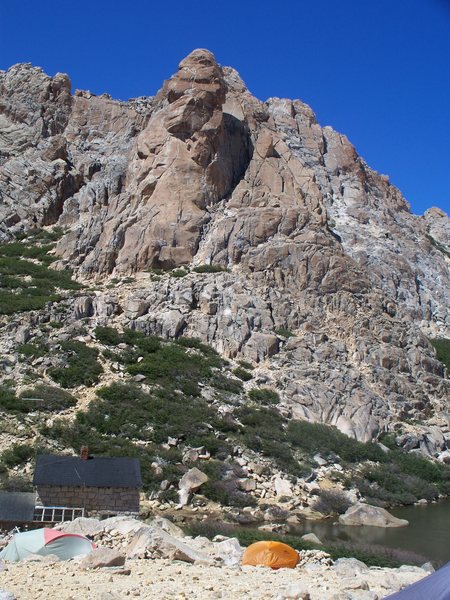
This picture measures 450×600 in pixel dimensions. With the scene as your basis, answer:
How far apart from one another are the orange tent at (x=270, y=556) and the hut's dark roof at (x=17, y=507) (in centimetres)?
780

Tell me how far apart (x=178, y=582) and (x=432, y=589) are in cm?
662

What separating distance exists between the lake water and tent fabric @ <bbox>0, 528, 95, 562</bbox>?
1047cm

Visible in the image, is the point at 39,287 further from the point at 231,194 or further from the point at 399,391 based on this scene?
the point at 399,391

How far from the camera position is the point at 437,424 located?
43156 mm

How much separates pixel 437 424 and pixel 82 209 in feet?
122

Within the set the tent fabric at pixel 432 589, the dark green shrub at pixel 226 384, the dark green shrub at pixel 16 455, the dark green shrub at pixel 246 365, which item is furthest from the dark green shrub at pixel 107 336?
the tent fabric at pixel 432 589

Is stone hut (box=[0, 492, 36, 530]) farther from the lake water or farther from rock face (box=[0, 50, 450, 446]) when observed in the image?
rock face (box=[0, 50, 450, 446])

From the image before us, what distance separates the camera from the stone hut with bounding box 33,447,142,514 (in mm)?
22766

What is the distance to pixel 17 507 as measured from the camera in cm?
2052

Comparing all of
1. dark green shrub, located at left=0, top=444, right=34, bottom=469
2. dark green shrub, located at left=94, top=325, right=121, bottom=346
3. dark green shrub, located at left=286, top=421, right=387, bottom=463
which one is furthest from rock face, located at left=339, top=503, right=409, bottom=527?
dark green shrub, located at left=94, top=325, right=121, bottom=346

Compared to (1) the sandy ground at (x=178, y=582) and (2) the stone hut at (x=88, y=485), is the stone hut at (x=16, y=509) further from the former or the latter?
(1) the sandy ground at (x=178, y=582)

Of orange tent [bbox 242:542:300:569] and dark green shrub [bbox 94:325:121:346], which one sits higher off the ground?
dark green shrub [bbox 94:325:121:346]

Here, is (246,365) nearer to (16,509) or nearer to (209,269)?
(209,269)

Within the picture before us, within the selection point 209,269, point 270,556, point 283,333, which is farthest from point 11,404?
point 270,556
